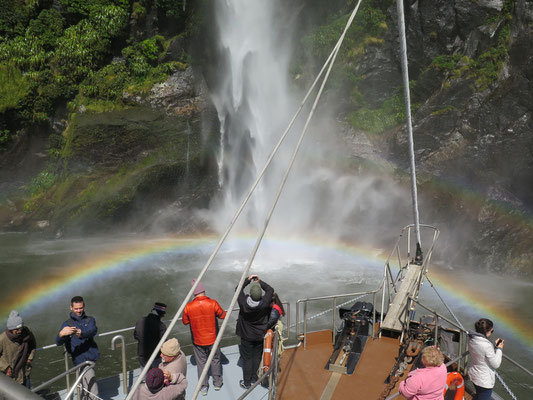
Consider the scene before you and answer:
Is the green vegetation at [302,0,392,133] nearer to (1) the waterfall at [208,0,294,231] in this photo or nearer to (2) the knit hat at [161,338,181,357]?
(1) the waterfall at [208,0,294,231]

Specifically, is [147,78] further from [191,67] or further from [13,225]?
[13,225]

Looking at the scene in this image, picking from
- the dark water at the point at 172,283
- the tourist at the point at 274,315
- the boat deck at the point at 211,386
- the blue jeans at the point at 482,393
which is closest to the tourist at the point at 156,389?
the tourist at the point at 274,315

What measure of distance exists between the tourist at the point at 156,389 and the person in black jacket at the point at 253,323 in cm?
203

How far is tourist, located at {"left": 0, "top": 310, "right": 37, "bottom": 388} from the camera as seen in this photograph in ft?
20.1

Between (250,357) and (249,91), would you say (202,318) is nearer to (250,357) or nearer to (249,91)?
(250,357)

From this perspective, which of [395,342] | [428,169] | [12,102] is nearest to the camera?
[395,342]

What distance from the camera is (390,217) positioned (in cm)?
2777

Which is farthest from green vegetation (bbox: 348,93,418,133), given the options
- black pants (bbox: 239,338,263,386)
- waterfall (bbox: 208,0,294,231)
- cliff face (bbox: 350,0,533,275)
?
black pants (bbox: 239,338,263,386)

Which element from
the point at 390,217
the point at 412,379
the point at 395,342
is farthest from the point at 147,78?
the point at 412,379

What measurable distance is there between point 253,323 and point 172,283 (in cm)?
1435

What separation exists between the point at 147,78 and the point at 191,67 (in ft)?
9.62

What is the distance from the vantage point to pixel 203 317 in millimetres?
6824

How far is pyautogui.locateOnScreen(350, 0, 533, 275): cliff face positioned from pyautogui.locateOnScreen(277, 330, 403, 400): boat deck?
17.1m

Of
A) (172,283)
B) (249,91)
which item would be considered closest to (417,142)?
(249,91)
